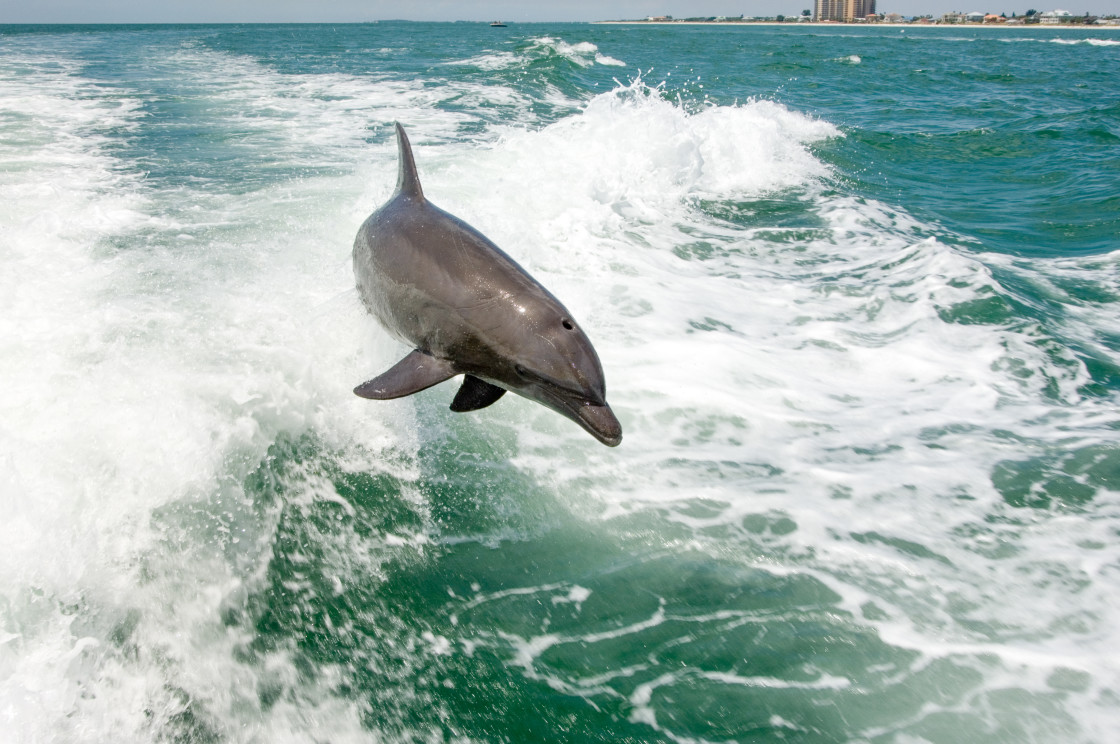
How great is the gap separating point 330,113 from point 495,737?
1712 cm

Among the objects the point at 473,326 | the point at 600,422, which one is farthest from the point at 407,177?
the point at 600,422

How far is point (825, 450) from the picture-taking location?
16.2 ft

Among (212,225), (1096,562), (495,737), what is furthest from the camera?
(212,225)

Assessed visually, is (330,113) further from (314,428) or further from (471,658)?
(471,658)

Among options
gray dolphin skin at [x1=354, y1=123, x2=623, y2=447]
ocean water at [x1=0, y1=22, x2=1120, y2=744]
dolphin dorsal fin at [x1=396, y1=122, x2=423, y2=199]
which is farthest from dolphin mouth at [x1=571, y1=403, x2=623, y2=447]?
dolphin dorsal fin at [x1=396, y1=122, x2=423, y2=199]

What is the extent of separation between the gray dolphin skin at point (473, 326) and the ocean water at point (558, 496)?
39.5 inches

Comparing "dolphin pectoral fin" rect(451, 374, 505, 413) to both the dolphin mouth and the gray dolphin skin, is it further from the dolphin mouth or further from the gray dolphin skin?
the dolphin mouth

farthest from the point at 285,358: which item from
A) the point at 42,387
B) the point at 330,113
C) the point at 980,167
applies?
the point at 980,167

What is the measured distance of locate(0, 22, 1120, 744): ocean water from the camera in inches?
122

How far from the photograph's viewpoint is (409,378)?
3.59 metres

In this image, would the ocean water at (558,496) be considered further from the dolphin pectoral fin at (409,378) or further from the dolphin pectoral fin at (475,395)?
the dolphin pectoral fin at (409,378)

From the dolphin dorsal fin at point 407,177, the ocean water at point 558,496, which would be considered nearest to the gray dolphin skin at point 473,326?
the dolphin dorsal fin at point 407,177

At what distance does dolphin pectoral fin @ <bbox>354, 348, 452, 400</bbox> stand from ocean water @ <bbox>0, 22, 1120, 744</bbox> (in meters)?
0.97

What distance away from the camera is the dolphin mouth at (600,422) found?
3.10 meters
